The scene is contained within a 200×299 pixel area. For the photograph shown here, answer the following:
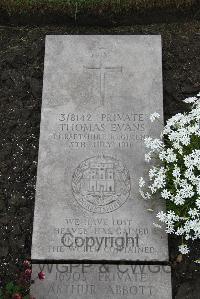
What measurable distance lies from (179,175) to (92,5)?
7.55 ft

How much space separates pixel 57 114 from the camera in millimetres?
5168

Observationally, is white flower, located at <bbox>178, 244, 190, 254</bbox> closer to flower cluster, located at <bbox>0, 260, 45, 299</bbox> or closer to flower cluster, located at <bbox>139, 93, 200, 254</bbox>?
flower cluster, located at <bbox>139, 93, 200, 254</bbox>

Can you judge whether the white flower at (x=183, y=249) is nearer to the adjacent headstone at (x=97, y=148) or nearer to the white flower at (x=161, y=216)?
the adjacent headstone at (x=97, y=148)

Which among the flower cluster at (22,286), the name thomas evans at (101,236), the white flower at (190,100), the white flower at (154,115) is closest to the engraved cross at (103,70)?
the white flower at (154,115)

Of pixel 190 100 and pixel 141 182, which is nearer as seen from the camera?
pixel 141 182

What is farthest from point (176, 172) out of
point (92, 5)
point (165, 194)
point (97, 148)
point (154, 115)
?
point (92, 5)

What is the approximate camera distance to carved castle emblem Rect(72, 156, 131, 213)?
4.84 m

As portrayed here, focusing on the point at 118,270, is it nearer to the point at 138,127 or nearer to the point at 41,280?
the point at 41,280

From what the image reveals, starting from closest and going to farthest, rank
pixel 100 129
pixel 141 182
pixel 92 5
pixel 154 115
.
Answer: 1. pixel 141 182
2. pixel 154 115
3. pixel 100 129
4. pixel 92 5

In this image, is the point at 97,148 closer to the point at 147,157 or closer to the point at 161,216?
the point at 147,157

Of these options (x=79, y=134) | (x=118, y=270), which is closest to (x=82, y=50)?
(x=79, y=134)

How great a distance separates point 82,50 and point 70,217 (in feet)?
5.41

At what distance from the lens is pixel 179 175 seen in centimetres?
472

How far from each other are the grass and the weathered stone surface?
278 centimetres
